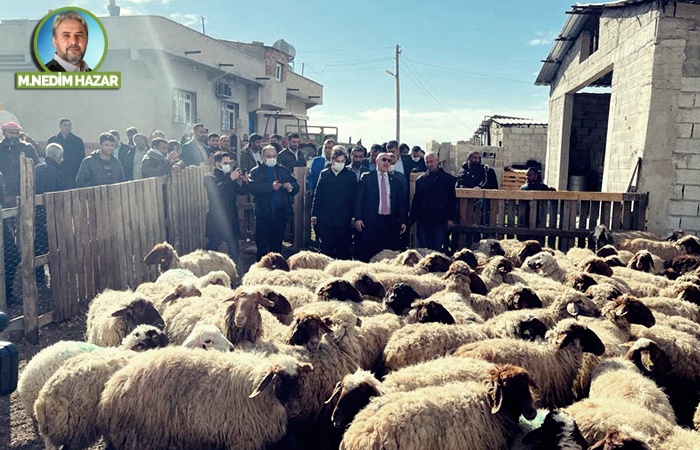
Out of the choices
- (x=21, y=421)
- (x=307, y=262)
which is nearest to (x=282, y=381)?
(x=21, y=421)

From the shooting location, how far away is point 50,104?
63.2 ft

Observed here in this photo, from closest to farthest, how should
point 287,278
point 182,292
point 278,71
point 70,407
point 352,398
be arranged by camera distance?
point 352,398, point 70,407, point 182,292, point 287,278, point 278,71

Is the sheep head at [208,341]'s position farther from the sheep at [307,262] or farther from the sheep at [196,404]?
the sheep at [307,262]

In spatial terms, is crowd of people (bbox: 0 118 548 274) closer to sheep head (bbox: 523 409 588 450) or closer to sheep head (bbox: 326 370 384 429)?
sheep head (bbox: 326 370 384 429)

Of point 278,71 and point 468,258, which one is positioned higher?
point 278,71

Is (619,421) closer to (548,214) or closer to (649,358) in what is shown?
(649,358)

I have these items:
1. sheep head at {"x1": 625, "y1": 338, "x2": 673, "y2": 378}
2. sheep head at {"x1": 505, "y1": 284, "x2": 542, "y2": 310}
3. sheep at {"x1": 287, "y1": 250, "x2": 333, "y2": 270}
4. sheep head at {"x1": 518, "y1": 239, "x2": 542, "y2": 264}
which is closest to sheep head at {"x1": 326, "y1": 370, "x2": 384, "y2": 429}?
sheep head at {"x1": 625, "y1": 338, "x2": 673, "y2": 378}

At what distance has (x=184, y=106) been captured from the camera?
20.9m

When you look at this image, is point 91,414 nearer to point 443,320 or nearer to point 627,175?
point 443,320

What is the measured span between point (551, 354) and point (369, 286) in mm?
2180

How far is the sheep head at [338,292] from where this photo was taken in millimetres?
5449

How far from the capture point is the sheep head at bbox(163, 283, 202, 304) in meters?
5.54

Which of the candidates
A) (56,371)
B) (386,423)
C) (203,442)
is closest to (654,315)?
(386,423)

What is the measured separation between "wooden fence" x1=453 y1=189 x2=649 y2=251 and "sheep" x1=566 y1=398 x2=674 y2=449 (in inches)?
239
